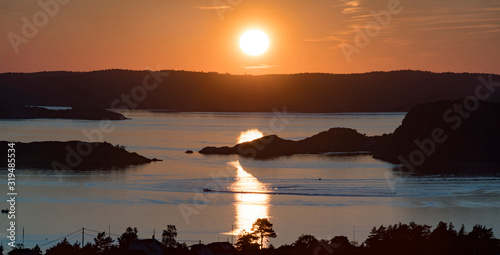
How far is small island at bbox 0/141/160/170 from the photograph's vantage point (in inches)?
1671

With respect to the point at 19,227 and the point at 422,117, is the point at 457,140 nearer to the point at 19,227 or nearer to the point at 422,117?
the point at 422,117

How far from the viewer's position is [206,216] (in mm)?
26391

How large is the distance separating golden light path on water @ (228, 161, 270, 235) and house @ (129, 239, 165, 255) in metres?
5.80

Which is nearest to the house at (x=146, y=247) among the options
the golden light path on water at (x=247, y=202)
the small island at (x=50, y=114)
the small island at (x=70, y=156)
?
the golden light path on water at (x=247, y=202)

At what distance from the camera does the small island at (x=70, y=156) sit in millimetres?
42438

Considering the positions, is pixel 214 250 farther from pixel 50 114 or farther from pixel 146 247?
pixel 50 114

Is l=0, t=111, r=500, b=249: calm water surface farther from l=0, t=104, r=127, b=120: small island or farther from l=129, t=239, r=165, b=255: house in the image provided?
l=0, t=104, r=127, b=120: small island

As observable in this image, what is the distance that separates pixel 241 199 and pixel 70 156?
1647cm

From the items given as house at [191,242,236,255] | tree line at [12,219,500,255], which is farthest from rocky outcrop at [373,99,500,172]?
house at [191,242,236,255]

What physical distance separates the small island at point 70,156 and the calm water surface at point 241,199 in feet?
6.21

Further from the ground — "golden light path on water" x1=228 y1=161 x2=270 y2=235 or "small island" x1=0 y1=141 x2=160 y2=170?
"small island" x1=0 y1=141 x2=160 y2=170

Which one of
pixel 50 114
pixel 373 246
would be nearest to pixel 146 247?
pixel 373 246

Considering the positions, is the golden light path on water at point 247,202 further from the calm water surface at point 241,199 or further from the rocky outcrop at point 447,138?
the rocky outcrop at point 447,138

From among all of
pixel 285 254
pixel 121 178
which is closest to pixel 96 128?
pixel 121 178
